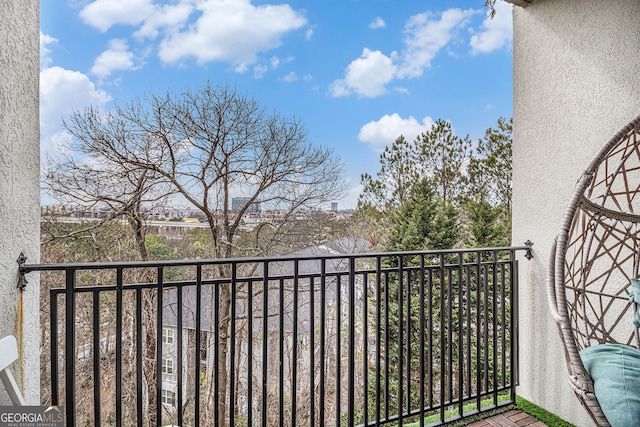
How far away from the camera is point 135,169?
5461 mm

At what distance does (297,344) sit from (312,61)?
7365 mm

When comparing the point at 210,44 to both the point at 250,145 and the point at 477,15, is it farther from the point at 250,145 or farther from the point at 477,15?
the point at 477,15

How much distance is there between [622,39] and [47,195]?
6.30m

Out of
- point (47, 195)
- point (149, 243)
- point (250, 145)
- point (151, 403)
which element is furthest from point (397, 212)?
point (47, 195)

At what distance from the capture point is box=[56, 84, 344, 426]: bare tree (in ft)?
17.8

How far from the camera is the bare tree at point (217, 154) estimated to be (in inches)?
213

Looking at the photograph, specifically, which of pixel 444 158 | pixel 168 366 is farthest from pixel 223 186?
A: pixel 444 158

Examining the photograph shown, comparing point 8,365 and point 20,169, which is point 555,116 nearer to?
point 20,169

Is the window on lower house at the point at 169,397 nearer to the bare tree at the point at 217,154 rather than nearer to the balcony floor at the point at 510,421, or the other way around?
the bare tree at the point at 217,154

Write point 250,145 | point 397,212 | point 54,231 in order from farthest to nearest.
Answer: point 397,212 < point 250,145 < point 54,231

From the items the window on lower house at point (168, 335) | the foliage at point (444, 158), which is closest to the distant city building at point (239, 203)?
the window on lower house at point (168, 335)

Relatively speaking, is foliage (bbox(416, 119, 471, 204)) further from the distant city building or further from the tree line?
the distant city building

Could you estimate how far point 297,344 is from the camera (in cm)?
246
